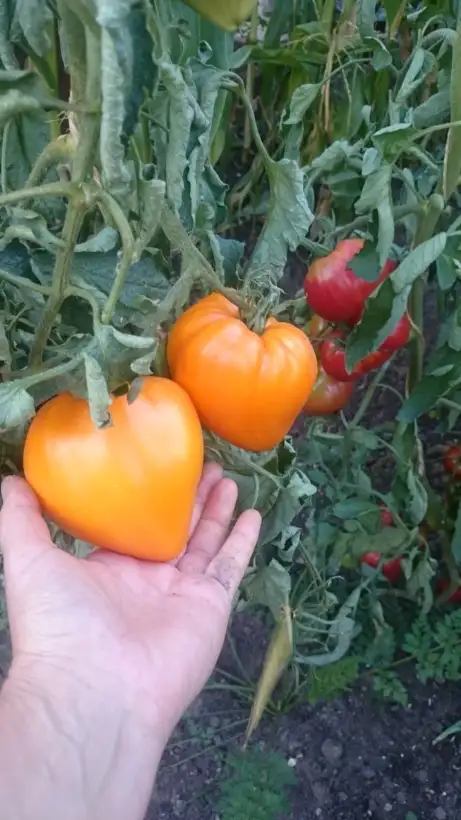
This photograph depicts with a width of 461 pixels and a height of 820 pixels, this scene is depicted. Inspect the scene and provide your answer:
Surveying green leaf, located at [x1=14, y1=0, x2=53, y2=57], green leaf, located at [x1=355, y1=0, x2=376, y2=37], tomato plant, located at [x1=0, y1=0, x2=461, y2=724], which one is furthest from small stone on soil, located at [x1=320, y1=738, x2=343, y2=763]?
green leaf, located at [x1=14, y1=0, x2=53, y2=57]

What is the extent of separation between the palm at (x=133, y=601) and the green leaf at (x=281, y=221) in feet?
0.68

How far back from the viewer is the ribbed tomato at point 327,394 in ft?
3.66

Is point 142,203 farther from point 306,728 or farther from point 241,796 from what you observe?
point 306,728

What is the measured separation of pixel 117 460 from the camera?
1.93ft

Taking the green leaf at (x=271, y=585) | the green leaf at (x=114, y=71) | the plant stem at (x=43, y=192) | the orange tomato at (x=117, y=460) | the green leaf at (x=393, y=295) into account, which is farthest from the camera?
the green leaf at (x=271, y=585)

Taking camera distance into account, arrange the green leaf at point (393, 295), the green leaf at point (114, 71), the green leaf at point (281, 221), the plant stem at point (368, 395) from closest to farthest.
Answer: the green leaf at point (114, 71)
the green leaf at point (281, 221)
the green leaf at point (393, 295)
the plant stem at point (368, 395)

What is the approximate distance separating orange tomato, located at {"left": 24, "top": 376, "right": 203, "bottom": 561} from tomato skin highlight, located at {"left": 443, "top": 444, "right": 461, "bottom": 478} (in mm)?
831

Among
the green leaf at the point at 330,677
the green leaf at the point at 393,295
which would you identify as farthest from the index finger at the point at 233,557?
the green leaf at the point at 330,677

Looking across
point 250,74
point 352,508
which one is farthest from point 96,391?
point 250,74

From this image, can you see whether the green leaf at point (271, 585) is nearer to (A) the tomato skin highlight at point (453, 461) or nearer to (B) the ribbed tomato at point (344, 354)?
(B) the ribbed tomato at point (344, 354)

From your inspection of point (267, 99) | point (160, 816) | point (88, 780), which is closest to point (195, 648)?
point (88, 780)

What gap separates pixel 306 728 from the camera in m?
1.38

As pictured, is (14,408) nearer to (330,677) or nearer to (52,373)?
(52,373)

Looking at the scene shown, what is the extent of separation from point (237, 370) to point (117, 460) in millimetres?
119
